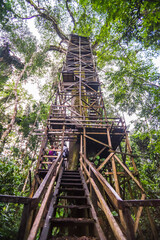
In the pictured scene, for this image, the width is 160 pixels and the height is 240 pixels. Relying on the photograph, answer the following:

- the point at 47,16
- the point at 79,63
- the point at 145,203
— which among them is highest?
the point at 47,16

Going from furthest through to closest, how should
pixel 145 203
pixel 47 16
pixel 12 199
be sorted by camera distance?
pixel 47 16
pixel 145 203
pixel 12 199

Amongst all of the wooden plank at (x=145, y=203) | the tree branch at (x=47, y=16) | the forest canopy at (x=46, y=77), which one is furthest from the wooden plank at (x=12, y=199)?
the tree branch at (x=47, y=16)

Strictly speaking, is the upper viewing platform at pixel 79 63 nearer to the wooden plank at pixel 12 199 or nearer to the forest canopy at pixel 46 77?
the forest canopy at pixel 46 77

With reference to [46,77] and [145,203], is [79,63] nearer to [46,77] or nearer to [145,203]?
[46,77]

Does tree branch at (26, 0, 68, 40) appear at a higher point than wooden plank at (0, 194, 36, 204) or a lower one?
higher

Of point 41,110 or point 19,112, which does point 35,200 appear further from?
point 19,112

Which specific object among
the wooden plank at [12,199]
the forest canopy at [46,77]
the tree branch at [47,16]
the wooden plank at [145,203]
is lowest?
the wooden plank at [145,203]

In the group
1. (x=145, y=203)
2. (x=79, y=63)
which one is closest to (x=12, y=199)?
(x=145, y=203)

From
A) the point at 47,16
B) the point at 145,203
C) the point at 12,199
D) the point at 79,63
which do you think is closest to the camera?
the point at 12,199

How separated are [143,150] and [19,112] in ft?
55.3

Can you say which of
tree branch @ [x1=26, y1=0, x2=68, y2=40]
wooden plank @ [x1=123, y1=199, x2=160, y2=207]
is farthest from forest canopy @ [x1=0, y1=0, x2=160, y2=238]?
wooden plank @ [x1=123, y1=199, x2=160, y2=207]

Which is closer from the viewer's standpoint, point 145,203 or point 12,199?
point 12,199

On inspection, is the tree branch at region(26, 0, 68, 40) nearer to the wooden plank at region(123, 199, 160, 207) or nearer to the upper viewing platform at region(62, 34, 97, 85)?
the upper viewing platform at region(62, 34, 97, 85)

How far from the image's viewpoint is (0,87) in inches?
562
